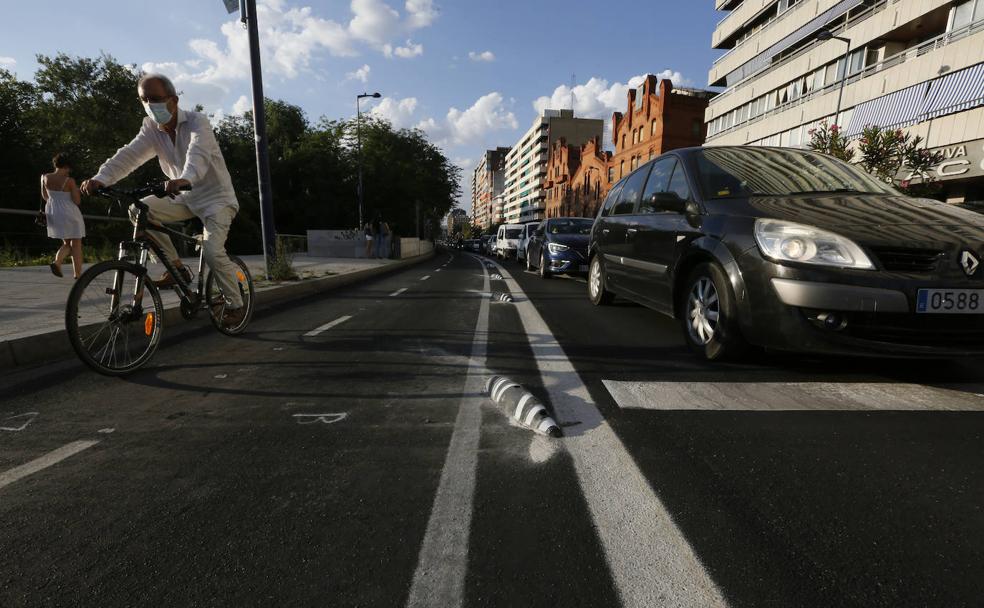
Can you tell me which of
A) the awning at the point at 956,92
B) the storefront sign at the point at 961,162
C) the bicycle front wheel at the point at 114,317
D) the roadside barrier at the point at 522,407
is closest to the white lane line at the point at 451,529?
the roadside barrier at the point at 522,407

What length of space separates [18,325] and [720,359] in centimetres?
578

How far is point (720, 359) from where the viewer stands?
11.3 ft

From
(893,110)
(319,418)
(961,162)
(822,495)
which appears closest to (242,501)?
(319,418)

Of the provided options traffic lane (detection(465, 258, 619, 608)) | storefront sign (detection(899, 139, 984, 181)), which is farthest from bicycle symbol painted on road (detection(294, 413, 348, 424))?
storefront sign (detection(899, 139, 984, 181))

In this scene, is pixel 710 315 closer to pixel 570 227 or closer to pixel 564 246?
pixel 564 246

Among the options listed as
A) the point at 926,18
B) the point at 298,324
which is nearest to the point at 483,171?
the point at 926,18

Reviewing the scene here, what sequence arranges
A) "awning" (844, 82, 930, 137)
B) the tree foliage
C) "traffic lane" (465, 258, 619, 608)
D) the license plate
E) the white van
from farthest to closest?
the tree foliage → the white van → "awning" (844, 82, 930, 137) → the license plate → "traffic lane" (465, 258, 619, 608)

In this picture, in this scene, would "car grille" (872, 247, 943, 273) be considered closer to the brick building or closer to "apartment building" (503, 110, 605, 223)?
the brick building

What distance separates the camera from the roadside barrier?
224 centimetres

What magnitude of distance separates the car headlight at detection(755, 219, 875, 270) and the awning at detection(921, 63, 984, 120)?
21446 millimetres

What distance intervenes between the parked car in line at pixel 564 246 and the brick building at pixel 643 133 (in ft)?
51.7

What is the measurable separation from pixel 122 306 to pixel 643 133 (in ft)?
157

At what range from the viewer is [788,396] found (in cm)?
274

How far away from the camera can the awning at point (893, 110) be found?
749 inches
